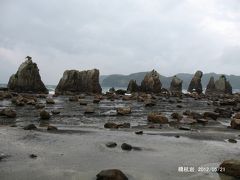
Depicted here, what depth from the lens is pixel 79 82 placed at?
95.1 m

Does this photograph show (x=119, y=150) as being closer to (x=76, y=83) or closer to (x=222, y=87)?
(x=76, y=83)

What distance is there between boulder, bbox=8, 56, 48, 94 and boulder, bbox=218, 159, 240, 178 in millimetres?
75110

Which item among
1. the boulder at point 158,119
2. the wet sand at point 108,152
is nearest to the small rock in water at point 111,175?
the wet sand at point 108,152

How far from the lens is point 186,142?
1906cm

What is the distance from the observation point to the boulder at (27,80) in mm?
84438

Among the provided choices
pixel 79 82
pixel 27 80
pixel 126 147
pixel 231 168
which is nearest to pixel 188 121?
pixel 126 147

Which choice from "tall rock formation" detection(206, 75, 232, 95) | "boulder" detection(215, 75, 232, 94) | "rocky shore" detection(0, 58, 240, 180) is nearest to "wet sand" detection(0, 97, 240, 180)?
"rocky shore" detection(0, 58, 240, 180)

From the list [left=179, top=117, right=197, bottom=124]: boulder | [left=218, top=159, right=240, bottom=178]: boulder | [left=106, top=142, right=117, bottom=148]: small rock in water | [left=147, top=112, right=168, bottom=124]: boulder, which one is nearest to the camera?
[left=218, top=159, right=240, bottom=178]: boulder

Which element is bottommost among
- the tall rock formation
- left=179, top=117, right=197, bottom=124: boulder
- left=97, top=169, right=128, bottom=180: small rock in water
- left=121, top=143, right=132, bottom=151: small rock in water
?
left=97, top=169, right=128, bottom=180: small rock in water

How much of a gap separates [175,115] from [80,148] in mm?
16490

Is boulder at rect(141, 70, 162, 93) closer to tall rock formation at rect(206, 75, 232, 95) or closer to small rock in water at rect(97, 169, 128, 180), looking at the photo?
tall rock formation at rect(206, 75, 232, 95)

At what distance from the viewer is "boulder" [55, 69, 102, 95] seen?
93.1m

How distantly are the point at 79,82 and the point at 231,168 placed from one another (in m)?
84.2

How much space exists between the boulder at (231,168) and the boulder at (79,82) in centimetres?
8121
